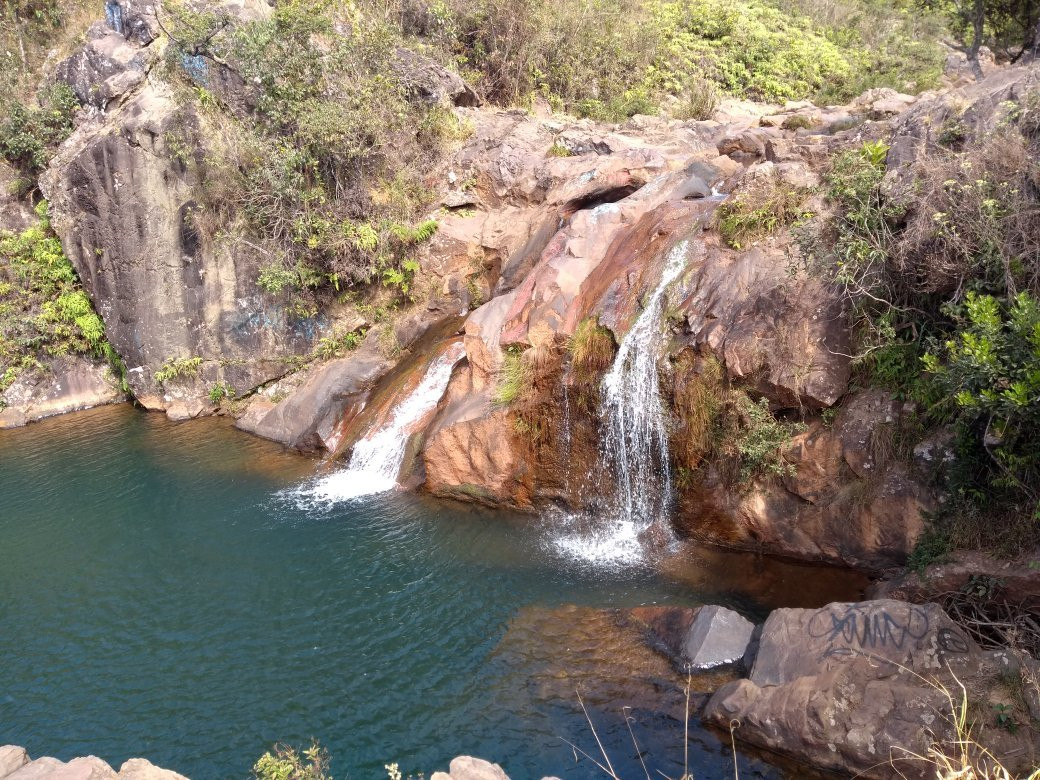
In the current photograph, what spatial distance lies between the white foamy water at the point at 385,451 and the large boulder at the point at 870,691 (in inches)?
334

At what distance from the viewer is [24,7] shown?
2633cm

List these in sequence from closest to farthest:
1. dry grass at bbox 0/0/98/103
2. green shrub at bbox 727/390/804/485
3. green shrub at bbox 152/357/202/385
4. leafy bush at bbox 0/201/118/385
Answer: green shrub at bbox 727/390/804/485
green shrub at bbox 152/357/202/385
leafy bush at bbox 0/201/118/385
dry grass at bbox 0/0/98/103

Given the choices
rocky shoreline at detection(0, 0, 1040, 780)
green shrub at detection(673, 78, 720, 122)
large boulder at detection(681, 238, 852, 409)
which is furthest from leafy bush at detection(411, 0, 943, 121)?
large boulder at detection(681, 238, 852, 409)

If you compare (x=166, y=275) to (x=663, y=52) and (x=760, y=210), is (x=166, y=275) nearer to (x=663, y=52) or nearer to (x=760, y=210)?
(x=760, y=210)

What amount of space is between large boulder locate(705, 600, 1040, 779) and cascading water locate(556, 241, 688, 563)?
3904 millimetres

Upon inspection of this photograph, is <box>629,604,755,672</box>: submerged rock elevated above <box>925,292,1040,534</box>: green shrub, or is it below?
below

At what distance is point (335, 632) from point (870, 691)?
22.1 feet

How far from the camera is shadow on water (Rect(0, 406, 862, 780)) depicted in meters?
7.95

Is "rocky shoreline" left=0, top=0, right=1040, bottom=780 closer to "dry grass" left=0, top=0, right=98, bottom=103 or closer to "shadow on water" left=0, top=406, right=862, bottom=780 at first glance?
"shadow on water" left=0, top=406, right=862, bottom=780

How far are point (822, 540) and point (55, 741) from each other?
33.1 feet

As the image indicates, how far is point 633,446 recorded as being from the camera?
1184 centimetres

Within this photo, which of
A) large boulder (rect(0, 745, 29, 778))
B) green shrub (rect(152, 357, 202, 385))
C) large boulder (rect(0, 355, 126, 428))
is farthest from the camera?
large boulder (rect(0, 355, 126, 428))

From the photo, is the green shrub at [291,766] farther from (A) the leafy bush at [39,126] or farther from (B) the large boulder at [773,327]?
(A) the leafy bush at [39,126]

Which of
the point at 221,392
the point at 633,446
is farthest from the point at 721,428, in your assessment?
the point at 221,392
